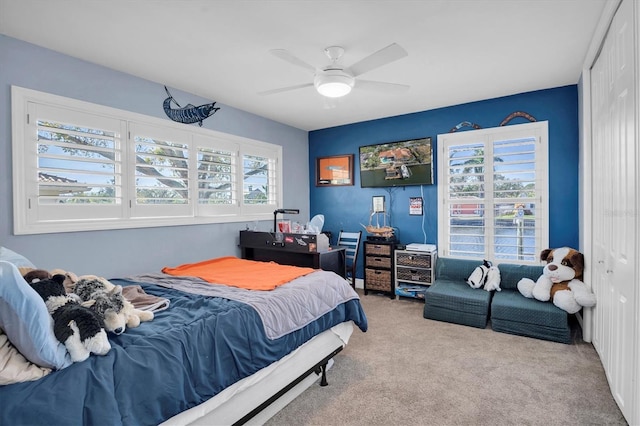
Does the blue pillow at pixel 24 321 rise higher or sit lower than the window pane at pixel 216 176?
lower

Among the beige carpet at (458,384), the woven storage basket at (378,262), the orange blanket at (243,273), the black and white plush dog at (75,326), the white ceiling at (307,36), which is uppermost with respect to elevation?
the white ceiling at (307,36)

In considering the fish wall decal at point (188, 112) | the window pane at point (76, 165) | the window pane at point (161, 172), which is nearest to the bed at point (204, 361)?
the window pane at point (76, 165)

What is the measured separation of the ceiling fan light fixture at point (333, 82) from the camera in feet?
8.28

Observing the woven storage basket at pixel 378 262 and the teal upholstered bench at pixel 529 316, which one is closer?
the teal upholstered bench at pixel 529 316

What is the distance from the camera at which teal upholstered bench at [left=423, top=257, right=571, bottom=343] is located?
315 centimetres

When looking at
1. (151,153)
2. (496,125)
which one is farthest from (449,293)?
(151,153)

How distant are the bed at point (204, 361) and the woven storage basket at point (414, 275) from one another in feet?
6.29

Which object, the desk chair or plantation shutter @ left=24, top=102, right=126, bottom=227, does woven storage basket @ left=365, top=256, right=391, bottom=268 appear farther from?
plantation shutter @ left=24, top=102, right=126, bottom=227

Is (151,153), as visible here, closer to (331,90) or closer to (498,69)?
(331,90)

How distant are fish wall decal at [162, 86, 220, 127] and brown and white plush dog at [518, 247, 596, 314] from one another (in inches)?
158

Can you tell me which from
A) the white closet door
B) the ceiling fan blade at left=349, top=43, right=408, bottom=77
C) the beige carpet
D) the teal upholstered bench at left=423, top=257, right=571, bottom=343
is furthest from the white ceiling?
the beige carpet

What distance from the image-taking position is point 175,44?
261 centimetres

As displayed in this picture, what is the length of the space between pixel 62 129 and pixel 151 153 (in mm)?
764

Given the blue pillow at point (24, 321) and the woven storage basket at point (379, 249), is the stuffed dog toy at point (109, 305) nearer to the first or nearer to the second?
the blue pillow at point (24, 321)
